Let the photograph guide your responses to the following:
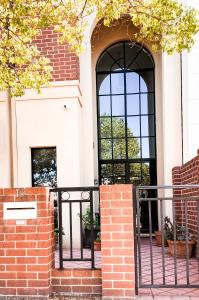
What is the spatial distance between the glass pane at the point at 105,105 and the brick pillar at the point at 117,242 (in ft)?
18.7

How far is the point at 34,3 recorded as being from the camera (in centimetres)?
524

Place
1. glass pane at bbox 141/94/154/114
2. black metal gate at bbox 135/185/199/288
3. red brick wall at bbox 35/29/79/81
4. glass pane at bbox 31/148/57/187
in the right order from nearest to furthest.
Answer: black metal gate at bbox 135/185/199/288 → red brick wall at bbox 35/29/79/81 → glass pane at bbox 31/148/57/187 → glass pane at bbox 141/94/154/114

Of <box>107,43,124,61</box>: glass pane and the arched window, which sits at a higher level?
<box>107,43,124,61</box>: glass pane

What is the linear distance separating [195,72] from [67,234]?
175 inches

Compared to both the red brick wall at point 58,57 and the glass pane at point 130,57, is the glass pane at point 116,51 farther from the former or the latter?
the red brick wall at point 58,57

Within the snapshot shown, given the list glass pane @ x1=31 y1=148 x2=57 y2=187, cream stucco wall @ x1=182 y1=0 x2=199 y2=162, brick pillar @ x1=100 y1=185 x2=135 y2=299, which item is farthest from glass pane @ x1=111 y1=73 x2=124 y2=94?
brick pillar @ x1=100 y1=185 x2=135 y2=299

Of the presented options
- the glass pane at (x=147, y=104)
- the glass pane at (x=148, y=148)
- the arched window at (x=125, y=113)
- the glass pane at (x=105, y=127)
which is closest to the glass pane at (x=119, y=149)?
the arched window at (x=125, y=113)

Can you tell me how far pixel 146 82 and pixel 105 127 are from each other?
1.68 meters

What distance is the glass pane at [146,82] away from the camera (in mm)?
9508

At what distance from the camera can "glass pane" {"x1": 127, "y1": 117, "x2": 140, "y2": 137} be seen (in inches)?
374

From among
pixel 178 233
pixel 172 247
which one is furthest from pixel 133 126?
pixel 172 247

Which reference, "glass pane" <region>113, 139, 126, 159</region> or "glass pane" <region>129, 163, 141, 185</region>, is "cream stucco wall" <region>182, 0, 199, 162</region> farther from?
"glass pane" <region>113, 139, 126, 159</region>

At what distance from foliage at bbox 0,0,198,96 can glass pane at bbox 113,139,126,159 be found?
4193mm

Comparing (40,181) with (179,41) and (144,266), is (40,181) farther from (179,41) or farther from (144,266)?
(179,41)
